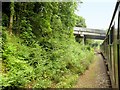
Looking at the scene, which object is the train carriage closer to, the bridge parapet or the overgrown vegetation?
the overgrown vegetation

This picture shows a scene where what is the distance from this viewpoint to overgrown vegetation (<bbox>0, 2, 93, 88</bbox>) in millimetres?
6246

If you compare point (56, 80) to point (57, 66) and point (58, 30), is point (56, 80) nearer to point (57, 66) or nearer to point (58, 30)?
point (57, 66)

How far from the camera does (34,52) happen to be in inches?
318

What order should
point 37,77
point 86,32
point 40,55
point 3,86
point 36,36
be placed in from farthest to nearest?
point 86,32, point 36,36, point 40,55, point 37,77, point 3,86

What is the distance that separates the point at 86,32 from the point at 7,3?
89.7ft

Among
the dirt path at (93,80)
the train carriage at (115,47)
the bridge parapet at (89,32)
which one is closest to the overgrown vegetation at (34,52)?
the dirt path at (93,80)

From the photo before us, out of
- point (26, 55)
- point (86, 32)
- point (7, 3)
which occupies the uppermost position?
point (7, 3)

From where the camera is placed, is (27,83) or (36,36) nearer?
(27,83)

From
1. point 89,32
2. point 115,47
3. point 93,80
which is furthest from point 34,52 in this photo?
point 89,32

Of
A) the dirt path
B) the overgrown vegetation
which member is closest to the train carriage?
the overgrown vegetation

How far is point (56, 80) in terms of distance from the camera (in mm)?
7383

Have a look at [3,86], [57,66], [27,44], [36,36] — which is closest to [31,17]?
[36,36]

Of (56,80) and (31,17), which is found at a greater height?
(31,17)

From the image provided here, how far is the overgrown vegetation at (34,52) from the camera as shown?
625 cm
